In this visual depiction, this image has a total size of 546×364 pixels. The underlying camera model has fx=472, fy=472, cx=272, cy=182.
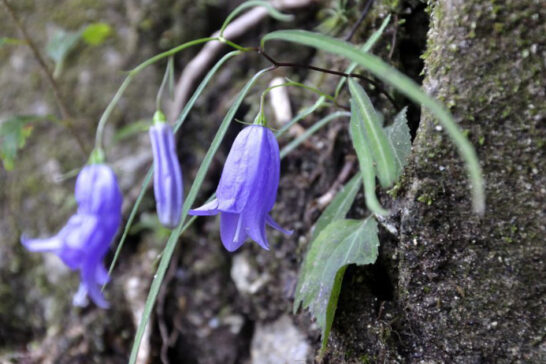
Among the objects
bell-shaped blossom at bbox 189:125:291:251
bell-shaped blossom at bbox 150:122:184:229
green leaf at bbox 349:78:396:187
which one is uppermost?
green leaf at bbox 349:78:396:187

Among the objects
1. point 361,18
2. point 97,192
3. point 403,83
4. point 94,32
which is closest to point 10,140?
point 94,32

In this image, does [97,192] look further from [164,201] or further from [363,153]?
[363,153]

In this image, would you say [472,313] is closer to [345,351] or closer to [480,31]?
[345,351]

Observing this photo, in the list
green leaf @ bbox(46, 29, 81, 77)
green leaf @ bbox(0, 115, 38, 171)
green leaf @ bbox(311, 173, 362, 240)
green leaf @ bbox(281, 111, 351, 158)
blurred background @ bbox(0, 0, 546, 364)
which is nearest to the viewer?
blurred background @ bbox(0, 0, 546, 364)

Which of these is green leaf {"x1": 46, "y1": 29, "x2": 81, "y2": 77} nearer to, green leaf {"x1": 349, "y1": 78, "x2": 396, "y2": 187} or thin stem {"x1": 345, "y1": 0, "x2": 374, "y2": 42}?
thin stem {"x1": 345, "y1": 0, "x2": 374, "y2": 42}

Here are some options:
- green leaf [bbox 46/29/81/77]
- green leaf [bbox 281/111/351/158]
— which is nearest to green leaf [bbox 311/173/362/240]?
green leaf [bbox 281/111/351/158]

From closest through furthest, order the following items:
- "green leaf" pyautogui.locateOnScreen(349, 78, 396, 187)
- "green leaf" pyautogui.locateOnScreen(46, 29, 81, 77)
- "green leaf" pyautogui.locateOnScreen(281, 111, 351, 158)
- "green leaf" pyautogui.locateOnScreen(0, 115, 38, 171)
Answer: "green leaf" pyautogui.locateOnScreen(349, 78, 396, 187) → "green leaf" pyautogui.locateOnScreen(281, 111, 351, 158) → "green leaf" pyautogui.locateOnScreen(0, 115, 38, 171) → "green leaf" pyautogui.locateOnScreen(46, 29, 81, 77)
